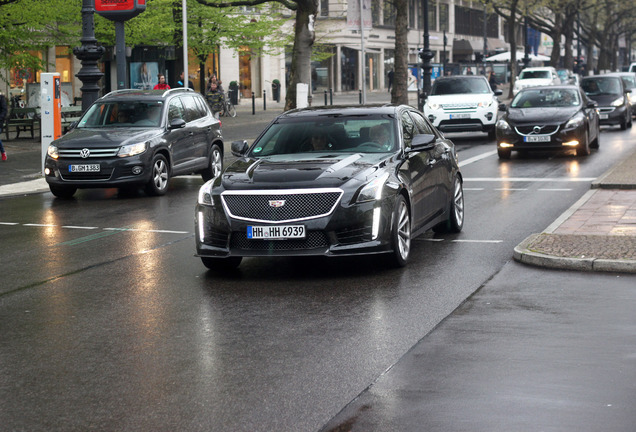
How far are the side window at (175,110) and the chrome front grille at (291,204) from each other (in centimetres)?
949

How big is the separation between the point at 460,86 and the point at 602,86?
22.4ft

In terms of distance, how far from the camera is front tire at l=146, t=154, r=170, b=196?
17.7 metres

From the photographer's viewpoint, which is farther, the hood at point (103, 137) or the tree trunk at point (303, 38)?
the tree trunk at point (303, 38)

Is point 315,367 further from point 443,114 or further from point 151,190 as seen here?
point 443,114

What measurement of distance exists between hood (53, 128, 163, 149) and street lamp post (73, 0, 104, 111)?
5122 mm

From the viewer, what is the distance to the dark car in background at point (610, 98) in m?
33.9

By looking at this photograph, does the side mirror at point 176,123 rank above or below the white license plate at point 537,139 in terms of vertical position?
above

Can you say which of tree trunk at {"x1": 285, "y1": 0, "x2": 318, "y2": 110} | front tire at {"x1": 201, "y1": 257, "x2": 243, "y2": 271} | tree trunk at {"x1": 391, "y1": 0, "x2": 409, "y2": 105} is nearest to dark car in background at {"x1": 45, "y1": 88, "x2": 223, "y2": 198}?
front tire at {"x1": 201, "y1": 257, "x2": 243, "y2": 271}

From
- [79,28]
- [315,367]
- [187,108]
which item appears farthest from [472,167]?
[79,28]

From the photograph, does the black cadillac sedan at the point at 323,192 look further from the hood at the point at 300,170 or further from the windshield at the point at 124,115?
the windshield at the point at 124,115

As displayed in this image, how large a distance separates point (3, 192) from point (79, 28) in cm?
1885

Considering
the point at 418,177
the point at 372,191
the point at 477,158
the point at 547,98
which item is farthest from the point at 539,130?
the point at 372,191

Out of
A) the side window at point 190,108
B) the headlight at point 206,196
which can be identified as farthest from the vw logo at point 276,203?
the side window at point 190,108

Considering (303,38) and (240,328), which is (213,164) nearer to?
(240,328)
